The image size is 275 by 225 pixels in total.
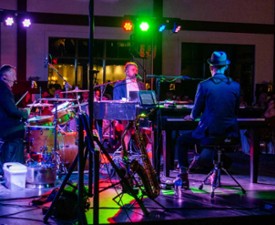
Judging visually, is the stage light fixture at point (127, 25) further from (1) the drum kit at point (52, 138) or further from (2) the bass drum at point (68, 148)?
(2) the bass drum at point (68, 148)

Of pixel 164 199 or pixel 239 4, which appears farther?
pixel 239 4

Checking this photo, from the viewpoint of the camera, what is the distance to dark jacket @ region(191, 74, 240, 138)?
242 inches

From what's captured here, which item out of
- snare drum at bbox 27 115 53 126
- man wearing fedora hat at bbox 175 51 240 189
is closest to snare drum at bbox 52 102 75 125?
snare drum at bbox 27 115 53 126

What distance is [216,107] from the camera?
6.14 m

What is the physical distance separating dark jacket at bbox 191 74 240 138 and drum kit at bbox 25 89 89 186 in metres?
2.20

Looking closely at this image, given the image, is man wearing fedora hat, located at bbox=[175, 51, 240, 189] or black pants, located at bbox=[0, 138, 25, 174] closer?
man wearing fedora hat, located at bbox=[175, 51, 240, 189]

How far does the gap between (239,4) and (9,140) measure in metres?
11.3

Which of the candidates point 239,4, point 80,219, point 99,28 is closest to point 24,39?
point 99,28

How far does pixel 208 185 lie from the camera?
6.95 m

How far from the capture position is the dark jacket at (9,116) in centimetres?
709

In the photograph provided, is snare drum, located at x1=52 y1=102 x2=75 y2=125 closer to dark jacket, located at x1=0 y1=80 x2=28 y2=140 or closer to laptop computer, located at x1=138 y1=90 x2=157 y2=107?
dark jacket, located at x1=0 y1=80 x2=28 y2=140

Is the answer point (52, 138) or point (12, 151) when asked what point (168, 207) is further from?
point (52, 138)

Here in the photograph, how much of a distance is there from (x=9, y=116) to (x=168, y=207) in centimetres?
292

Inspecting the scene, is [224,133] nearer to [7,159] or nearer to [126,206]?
[126,206]
